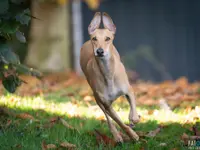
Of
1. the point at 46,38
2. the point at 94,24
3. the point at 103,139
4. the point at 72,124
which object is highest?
the point at 46,38

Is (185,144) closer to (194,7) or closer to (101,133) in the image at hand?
(101,133)

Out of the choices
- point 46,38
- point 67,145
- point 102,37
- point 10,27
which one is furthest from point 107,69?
point 46,38

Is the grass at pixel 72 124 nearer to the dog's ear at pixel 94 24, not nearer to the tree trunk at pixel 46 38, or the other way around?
the dog's ear at pixel 94 24

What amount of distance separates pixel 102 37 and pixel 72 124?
1.06 metres

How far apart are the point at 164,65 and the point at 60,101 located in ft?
23.8

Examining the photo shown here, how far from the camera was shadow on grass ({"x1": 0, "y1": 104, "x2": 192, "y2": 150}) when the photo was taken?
4.63 meters

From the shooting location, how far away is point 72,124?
5438 mm

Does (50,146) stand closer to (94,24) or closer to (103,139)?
(103,139)

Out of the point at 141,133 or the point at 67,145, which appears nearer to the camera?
the point at 67,145

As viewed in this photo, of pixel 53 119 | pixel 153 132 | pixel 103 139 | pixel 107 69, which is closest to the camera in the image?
pixel 103 139

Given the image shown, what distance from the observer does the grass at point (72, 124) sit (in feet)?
15.3

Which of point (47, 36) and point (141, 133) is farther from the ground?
point (47, 36)

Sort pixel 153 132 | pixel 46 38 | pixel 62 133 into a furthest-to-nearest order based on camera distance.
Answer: pixel 46 38 → pixel 153 132 → pixel 62 133

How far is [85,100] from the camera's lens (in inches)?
271
